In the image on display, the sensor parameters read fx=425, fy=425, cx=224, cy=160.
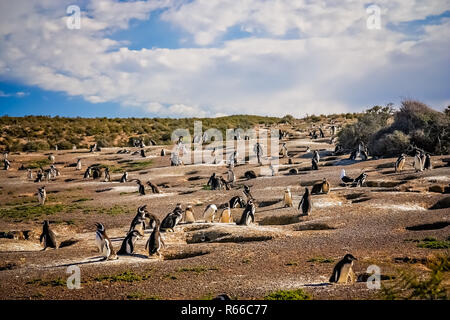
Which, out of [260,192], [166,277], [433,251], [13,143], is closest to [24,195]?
[260,192]

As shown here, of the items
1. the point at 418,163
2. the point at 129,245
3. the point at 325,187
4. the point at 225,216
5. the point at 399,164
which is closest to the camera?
the point at 129,245

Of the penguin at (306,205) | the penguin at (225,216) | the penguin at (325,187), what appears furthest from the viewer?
the penguin at (325,187)

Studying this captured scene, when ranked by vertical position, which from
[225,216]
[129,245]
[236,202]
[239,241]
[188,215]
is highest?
[236,202]

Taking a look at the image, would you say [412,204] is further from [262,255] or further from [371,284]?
[371,284]

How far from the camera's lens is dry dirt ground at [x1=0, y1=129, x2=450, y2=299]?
808 cm

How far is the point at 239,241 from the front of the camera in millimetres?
12125

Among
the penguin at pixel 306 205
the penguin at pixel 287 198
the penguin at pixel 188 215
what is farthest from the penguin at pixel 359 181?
the penguin at pixel 188 215

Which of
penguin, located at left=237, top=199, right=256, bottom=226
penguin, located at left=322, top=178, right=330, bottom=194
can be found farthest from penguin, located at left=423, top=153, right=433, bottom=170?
penguin, located at left=237, top=199, right=256, bottom=226

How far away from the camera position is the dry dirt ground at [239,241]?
8078 mm

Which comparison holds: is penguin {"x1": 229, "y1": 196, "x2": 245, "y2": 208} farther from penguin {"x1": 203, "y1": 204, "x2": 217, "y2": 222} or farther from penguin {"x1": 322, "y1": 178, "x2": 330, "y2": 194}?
penguin {"x1": 322, "y1": 178, "x2": 330, "y2": 194}

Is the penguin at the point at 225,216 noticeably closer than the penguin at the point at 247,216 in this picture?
No

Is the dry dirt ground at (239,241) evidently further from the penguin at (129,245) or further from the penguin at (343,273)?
the penguin at (129,245)

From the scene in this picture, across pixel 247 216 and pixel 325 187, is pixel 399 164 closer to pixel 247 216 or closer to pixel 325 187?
pixel 325 187

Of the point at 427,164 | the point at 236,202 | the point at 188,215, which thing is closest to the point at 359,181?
the point at 427,164
